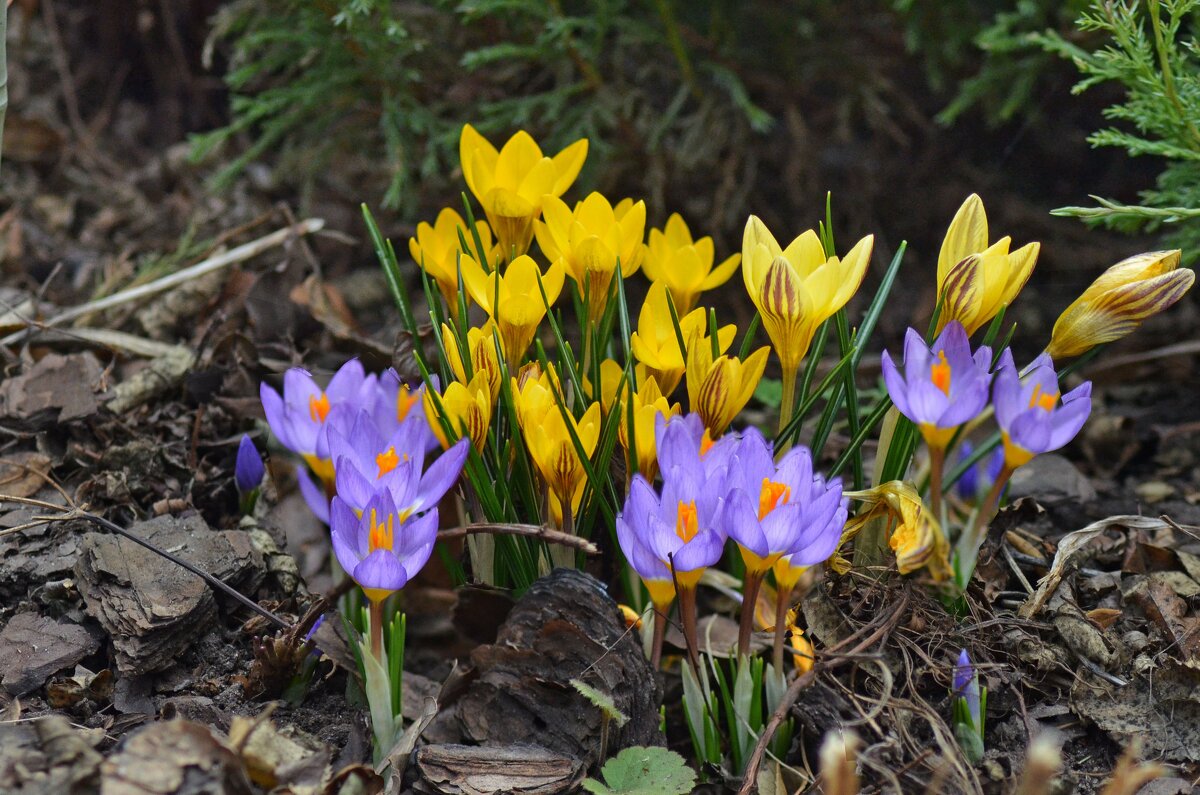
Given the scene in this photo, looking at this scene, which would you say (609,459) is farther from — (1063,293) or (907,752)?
(1063,293)

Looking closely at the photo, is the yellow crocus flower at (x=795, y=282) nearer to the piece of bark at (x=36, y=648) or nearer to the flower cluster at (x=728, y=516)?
the flower cluster at (x=728, y=516)

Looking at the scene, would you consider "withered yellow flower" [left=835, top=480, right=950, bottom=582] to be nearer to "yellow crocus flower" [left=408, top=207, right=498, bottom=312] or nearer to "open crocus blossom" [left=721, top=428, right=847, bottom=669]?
"open crocus blossom" [left=721, top=428, right=847, bottom=669]

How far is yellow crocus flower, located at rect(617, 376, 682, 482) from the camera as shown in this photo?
142 centimetres

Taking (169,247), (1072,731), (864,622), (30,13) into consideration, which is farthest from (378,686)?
(30,13)

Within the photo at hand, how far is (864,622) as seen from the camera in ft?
4.63

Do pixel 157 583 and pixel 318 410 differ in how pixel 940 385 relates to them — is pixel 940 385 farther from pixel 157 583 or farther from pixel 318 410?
pixel 157 583

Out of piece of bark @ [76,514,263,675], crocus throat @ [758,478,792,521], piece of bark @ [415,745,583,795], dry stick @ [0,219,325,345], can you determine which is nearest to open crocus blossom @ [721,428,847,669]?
crocus throat @ [758,478,792,521]

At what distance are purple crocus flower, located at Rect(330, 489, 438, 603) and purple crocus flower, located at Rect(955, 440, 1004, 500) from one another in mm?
747

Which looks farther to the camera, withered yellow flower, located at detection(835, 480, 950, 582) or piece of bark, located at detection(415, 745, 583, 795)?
piece of bark, located at detection(415, 745, 583, 795)

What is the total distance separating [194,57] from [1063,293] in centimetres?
275

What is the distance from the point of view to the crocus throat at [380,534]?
1.32m

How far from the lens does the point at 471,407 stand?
1435mm

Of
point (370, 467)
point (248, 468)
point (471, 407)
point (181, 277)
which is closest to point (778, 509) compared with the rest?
point (471, 407)

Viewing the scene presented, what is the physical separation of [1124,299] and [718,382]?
0.54 m
